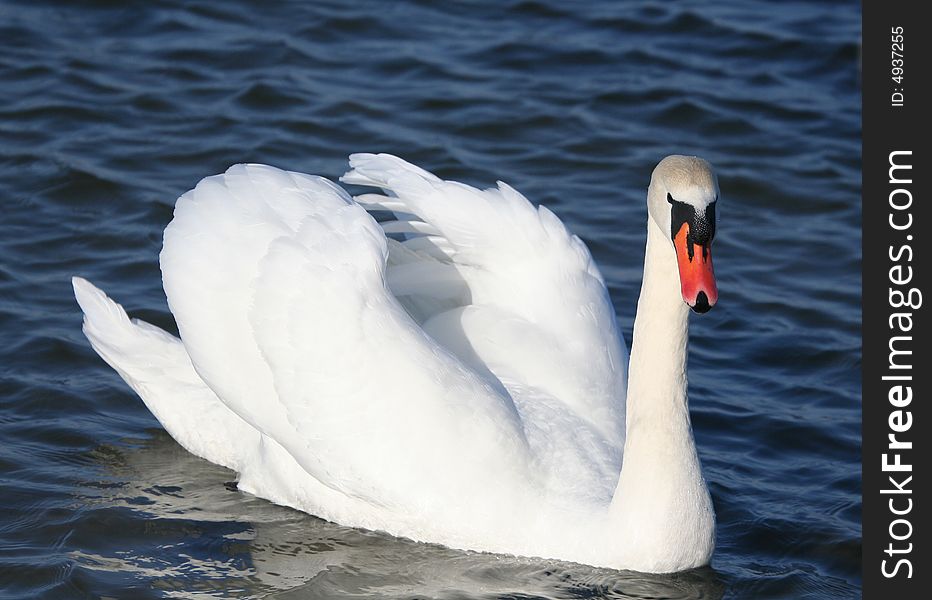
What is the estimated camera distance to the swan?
6258mm

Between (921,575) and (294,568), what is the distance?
244cm

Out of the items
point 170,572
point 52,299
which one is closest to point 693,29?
point 52,299

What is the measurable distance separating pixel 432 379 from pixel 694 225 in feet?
4.19

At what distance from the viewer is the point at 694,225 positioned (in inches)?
219

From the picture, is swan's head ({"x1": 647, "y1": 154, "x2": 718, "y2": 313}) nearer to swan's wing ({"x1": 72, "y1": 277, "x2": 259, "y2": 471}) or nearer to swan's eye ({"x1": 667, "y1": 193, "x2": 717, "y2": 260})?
swan's eye ({"x1": 667, "y1": 193, "x2": 717, "y2": 260})

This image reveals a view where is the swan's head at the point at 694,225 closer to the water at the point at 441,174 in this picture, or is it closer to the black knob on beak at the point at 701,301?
the black knob on beak at the point at 701,301

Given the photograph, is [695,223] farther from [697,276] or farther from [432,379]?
[432,379]

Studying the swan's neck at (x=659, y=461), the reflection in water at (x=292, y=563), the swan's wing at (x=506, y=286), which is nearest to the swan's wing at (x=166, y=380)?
the reflection in water at (x=292, y=563)

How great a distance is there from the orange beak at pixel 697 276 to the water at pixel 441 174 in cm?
134

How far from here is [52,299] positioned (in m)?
8.79

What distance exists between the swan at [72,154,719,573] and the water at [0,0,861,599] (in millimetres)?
204

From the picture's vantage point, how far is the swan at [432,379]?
6.26 m

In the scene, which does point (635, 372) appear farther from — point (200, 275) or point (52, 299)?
point (52, 299)

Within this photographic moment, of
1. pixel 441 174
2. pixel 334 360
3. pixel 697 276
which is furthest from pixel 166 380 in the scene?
pixel 441 174
